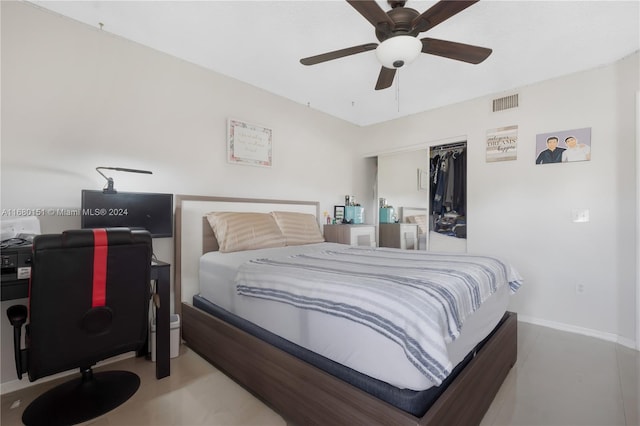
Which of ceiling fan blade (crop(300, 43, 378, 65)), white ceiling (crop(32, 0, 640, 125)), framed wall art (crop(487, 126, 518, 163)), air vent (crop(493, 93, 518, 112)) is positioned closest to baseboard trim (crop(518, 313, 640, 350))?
framed wall art (crop(487, 126, 518, 163))

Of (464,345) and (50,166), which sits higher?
(50,166)

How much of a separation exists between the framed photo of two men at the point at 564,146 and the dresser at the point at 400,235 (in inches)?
67.8

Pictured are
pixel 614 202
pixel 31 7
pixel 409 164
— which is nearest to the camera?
pixel 31 7

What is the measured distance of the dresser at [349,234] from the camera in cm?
375

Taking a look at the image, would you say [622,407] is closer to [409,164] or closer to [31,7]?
[409,164]

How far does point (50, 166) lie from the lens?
2.02m

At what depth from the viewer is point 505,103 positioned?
329 cm

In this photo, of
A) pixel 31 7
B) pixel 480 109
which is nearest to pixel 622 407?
pixel 480 109

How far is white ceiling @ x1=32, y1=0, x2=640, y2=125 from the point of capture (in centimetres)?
203

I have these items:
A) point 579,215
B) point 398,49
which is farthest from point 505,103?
point 398,49

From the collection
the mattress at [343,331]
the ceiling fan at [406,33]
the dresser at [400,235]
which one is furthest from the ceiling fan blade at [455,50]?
the dresser at [400,235]

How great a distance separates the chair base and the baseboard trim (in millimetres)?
3698

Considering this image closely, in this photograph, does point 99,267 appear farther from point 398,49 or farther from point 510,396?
point 510,396

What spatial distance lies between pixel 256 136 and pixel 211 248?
1.36 m
